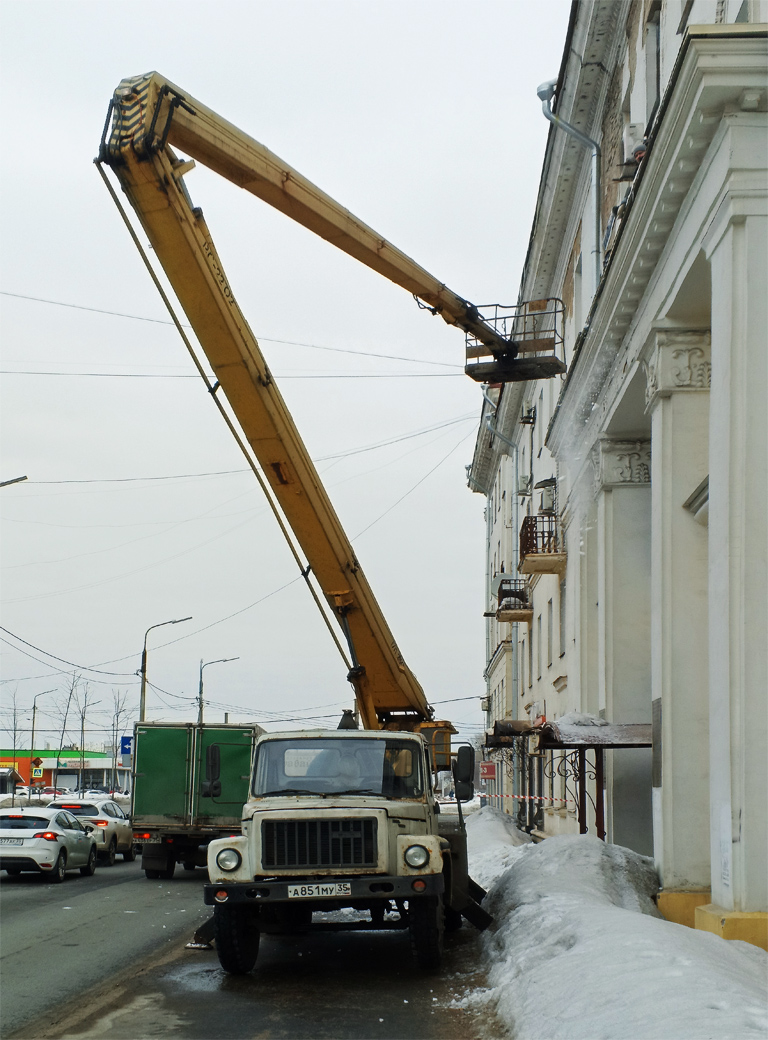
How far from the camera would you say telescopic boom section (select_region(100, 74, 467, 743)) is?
44.6 ft

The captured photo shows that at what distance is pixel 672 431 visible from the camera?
42.3 feet

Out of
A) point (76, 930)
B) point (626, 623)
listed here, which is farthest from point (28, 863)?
point (626, 623)

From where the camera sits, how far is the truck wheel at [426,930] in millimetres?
9562

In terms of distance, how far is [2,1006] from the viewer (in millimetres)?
8422

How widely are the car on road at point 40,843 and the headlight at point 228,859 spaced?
11813 mm

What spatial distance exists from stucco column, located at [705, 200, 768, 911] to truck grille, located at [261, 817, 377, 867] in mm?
2975

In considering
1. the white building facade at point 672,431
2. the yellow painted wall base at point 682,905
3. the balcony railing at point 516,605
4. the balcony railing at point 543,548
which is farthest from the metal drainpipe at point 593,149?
the balcony railing at point 516,605

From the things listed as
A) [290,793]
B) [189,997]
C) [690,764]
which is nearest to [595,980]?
[189,997]

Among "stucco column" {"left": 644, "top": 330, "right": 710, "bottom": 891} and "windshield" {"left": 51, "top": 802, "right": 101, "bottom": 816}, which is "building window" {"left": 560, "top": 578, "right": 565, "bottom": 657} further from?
"windshield" {"left": 51, "top": 802, "right": 101, "bottom": 816}

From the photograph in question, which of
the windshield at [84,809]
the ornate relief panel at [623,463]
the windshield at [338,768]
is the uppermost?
the ornate relief panel at [623,463]

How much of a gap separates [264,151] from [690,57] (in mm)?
6695

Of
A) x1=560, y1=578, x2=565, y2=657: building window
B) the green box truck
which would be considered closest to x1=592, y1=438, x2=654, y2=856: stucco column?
x1=560, y1=578, x2=565, y2=657: building window

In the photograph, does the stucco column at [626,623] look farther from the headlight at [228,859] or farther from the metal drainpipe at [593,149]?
the headlight at [228,859]

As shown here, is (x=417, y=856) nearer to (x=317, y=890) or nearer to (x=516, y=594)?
(x=317, y=890)
